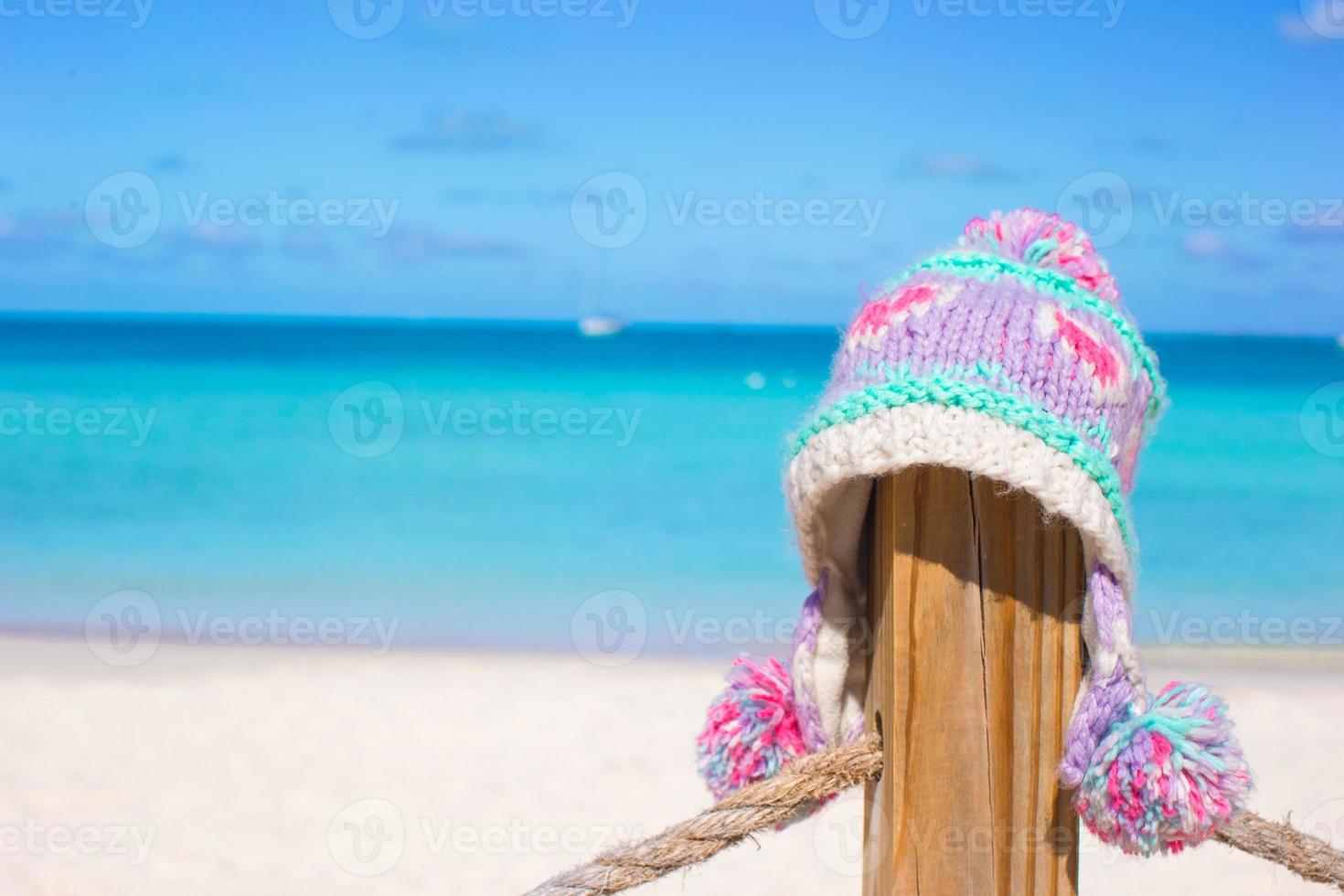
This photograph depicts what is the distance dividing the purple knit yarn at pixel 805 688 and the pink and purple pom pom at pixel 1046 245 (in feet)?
1.37

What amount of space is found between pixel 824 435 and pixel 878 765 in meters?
0.36

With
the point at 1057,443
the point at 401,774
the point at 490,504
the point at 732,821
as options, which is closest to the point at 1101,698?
the point at 1057,443

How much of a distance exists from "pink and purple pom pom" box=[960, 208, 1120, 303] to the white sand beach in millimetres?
2482

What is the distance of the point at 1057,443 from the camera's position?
1171 millimetres

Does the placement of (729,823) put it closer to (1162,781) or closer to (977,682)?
(977,682)

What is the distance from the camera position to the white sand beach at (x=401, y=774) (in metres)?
3.98

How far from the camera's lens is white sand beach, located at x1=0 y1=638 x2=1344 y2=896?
398cm

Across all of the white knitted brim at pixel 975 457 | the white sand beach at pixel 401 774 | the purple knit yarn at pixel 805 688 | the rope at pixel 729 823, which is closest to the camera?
the white knitted brim at pixel 975 457

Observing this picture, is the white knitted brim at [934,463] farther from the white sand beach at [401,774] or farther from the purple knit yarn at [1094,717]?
the white sand beach at [401,774]

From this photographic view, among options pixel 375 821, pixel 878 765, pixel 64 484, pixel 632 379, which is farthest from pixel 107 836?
pixel 632 379

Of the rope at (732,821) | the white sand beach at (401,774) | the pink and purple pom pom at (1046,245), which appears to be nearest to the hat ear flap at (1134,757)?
the rope at (732,821)

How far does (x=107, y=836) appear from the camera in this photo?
13.7 feet

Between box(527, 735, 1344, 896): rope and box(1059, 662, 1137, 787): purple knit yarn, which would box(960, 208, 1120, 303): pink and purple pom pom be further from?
box(527, 735, 1344, 896): rope

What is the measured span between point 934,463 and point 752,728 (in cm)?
48
